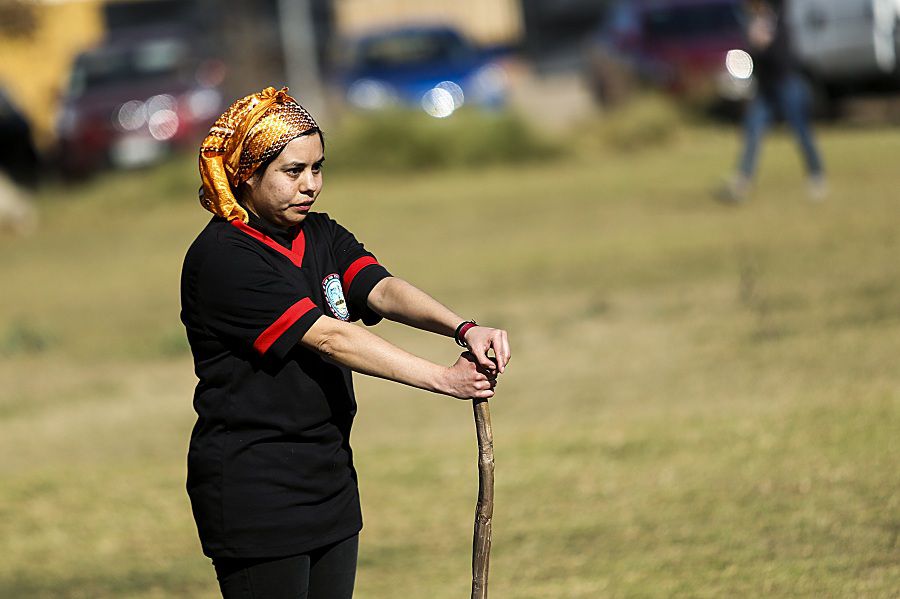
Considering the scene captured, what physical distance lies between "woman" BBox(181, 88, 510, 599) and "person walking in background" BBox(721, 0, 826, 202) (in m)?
10.3

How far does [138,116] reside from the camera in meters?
18.8

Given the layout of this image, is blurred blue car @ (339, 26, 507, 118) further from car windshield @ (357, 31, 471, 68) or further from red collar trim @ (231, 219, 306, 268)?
red collar trim @ (231, 219, 306, 268)

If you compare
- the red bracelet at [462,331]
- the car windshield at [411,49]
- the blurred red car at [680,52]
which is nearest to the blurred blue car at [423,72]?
the car windshield at [411,49]

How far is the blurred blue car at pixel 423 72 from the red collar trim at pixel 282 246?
1502 cm

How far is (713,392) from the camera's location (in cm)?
Answer: 788

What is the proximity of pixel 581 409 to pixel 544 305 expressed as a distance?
2.84 meters

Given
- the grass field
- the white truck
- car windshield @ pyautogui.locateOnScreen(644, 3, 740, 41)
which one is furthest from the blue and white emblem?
car windshield @ pyautogui.locateOnScreen(644, 3, 740, 41)

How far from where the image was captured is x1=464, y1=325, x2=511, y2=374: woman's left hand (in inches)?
126

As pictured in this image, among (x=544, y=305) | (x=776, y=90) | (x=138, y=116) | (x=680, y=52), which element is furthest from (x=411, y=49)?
Answer: (x=544, y=305)

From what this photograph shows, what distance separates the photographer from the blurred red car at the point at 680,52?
18.5 m

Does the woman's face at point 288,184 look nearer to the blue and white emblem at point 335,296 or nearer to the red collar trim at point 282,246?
the red collar trim at point 282,246

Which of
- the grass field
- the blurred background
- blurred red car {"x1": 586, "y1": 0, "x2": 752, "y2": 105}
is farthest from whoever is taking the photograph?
blurred red car {"x1": 586, "y1": 0, "x2": 752, "y2": 105}

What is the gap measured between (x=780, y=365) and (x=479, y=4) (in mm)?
25186

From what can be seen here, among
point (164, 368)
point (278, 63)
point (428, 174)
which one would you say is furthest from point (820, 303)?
point (278, 63)
